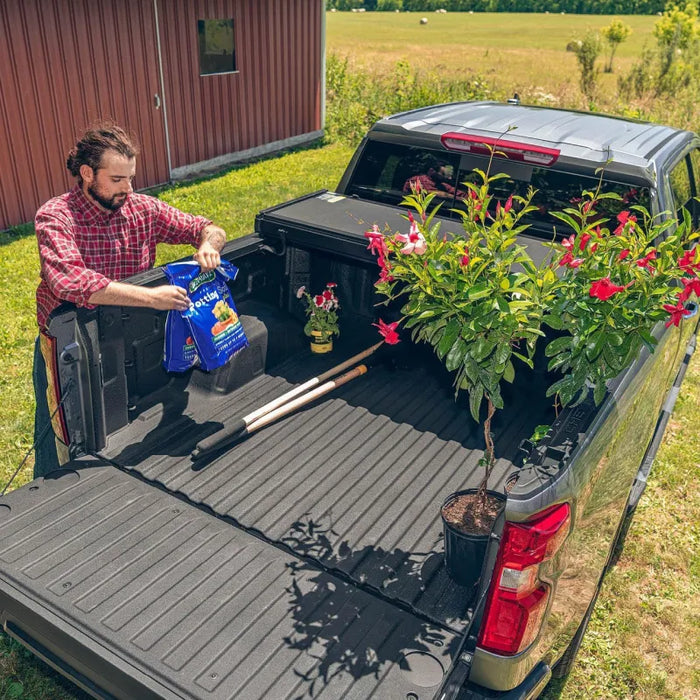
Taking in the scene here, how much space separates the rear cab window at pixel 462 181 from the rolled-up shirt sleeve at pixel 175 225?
4.48 feet

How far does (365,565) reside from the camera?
3201 mm

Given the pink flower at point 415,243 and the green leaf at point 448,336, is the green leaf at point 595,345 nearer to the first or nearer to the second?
the green leaf at point 448,336

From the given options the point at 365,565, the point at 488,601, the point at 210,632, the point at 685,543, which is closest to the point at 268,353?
the point at 365,565

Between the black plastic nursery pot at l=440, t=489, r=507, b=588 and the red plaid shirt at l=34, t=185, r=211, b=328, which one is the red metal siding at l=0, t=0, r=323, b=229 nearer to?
the red plaid shirt at l=34, t=185, r=211, b=328

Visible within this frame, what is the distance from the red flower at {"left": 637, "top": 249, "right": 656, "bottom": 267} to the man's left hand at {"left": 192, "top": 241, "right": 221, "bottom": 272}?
2.33 meters

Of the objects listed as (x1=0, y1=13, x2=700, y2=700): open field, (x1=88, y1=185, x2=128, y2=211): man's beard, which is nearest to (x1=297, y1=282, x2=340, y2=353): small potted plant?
(x1=88, y1=185, x2=128, y2=211): man's beard

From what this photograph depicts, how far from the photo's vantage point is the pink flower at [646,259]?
272cm

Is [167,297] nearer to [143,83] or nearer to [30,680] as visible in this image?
[30,680]

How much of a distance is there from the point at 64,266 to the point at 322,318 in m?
1.92

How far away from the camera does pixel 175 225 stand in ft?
15.0

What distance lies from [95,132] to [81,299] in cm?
114

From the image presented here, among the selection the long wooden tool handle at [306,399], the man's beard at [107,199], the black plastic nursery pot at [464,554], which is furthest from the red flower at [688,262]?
the man's beard at [107,199]

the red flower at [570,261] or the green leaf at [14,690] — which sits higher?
the red flower at [570,261]

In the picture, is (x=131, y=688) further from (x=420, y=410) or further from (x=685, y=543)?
(x=685, y=543)
